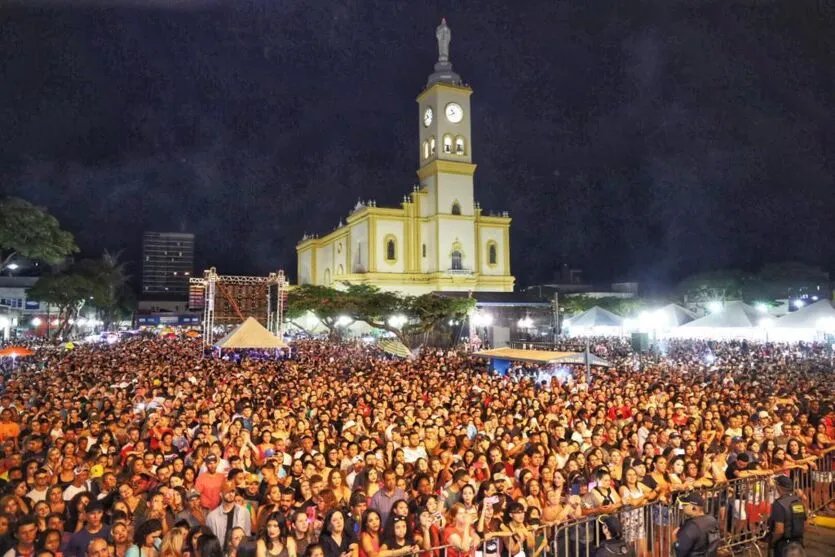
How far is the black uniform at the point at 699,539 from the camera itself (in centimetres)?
511

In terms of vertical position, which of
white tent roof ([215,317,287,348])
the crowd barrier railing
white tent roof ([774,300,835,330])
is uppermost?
white tent roof ([774,300,835,330])

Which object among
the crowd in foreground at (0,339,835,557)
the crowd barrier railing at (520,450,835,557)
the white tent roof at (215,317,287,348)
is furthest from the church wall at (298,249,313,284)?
the crowd barrier railing at (520,450,835,557)

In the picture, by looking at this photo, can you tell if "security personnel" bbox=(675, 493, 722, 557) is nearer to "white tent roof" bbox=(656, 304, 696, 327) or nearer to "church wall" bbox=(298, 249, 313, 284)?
"white tent roof" bbox=(656, 304, 696, 327)

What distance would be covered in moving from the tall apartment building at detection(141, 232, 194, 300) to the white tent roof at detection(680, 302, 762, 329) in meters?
160

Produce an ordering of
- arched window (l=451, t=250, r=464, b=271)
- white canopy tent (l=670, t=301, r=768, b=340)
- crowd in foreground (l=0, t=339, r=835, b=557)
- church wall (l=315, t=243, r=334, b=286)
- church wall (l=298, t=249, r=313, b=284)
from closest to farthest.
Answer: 1. crowd in foreground (l=0, t=339, r=835, b=557)
2. white canopy tent (l=670, t=301, r=768, b=340)
3. arched window (l=451, t=250, r=464, b=271)
4. church wall (l=315, t=243, r=334, b=286)
5. church wall (l=298, t=249, r=313, b=284)

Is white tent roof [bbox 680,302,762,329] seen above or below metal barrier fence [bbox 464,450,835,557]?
above

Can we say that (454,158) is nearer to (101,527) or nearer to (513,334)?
(513,334)

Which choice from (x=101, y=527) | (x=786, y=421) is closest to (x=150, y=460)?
(x=101, y=527)

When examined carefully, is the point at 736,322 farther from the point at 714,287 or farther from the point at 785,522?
the point at 714,287

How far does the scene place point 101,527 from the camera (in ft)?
17.5

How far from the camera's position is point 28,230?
26734 mm

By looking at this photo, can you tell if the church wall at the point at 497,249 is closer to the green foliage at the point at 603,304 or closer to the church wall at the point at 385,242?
the church wall at the point at 385,242

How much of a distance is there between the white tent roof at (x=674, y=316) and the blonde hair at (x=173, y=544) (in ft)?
92.5

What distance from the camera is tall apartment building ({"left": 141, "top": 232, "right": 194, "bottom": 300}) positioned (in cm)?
17000
